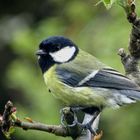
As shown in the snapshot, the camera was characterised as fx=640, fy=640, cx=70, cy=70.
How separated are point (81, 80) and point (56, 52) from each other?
24 centimetres

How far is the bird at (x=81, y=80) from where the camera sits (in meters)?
3.33

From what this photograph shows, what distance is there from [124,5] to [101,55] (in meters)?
1.87

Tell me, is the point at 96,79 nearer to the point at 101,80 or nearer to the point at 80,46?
the point at 101,80

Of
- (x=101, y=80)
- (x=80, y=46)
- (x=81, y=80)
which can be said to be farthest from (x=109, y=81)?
(x=80, y=46)

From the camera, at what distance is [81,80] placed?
11.3 feet

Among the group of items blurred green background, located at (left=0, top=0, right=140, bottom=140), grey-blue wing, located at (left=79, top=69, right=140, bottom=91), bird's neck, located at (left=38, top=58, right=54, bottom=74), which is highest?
bird's neck, located at (left=38, top=58, right=54, bottom=74)

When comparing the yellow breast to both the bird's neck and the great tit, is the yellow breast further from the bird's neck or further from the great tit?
the bird's neck

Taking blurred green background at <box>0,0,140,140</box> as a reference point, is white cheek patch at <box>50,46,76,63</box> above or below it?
above

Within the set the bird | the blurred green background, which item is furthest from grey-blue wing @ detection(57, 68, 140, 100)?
the blurred green background

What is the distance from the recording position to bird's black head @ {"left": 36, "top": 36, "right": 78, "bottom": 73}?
3546mm

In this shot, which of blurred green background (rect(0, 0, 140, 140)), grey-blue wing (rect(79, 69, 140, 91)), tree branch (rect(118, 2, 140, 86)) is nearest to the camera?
tree branch (rect(118, 2, 140, 86))

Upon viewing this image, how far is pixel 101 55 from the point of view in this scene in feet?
15.3

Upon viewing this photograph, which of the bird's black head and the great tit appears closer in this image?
the great tit

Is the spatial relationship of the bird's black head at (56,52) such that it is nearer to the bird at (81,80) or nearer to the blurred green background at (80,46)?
the bird at (81,80)
